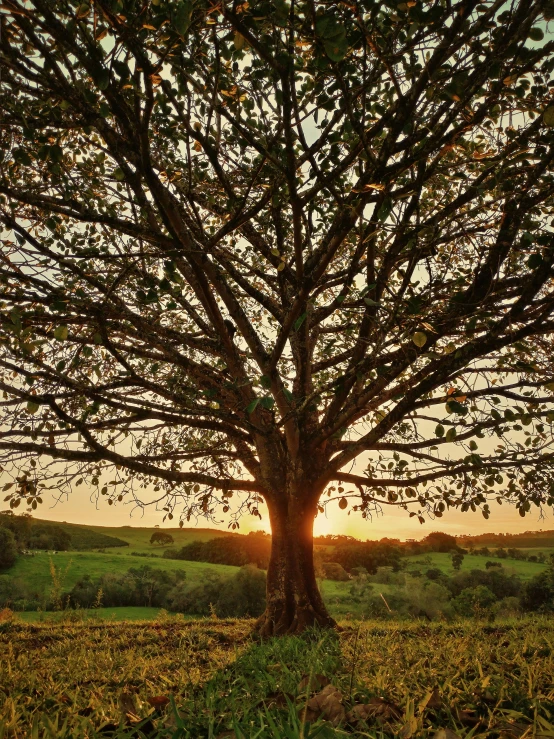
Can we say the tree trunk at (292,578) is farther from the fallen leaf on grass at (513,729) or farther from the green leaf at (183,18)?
the green leaf at (183,18)

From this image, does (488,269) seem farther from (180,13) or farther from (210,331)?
(210,331)

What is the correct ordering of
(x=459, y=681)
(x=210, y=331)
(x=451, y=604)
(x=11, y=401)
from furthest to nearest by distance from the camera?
1. (x=451, y=604)
2. (x=210, y=331)
3. (x=11, y=401)
4. (x=459, y=681)

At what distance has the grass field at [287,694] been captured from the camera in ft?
6.76

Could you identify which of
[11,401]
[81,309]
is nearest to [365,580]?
[11,401]

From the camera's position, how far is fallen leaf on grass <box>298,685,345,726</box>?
2.10 metres

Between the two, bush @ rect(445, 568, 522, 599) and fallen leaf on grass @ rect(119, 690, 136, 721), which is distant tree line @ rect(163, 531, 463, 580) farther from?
fallen leaf on grass @ rect(119, 690, 136, 721)

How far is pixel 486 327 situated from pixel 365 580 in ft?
39.4

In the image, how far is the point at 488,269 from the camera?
5.29 meters

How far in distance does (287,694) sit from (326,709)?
0.58m

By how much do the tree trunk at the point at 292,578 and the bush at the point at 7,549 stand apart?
12538mm

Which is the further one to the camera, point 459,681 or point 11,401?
point 11,401

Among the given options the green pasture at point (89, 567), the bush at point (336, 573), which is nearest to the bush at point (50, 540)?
the green pasture at point (89, 567)

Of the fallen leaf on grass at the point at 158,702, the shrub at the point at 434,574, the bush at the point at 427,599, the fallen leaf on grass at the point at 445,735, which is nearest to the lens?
the fallen leaf on grass at the point at 445,735

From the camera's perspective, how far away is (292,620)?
291 inches
